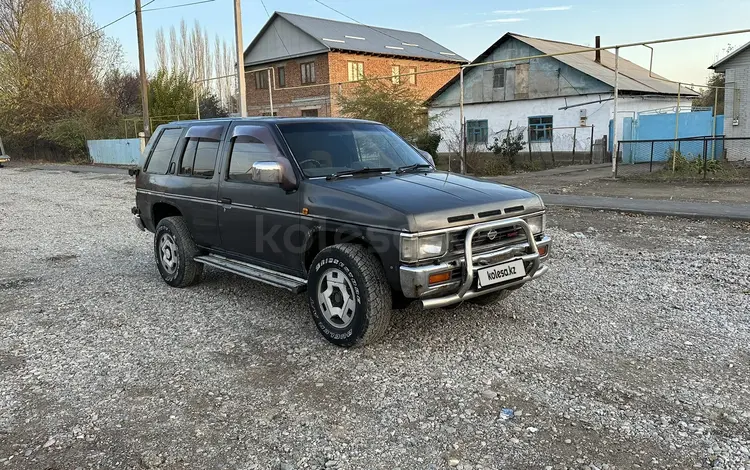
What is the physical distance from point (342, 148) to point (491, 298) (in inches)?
78.7

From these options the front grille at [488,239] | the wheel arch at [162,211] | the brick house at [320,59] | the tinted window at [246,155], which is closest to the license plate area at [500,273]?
the front grille at [488,239]

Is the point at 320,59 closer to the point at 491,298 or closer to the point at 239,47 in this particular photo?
the point at 239,47

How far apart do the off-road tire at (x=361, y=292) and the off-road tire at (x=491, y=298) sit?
132 centimetres

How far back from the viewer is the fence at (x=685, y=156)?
53.8ft

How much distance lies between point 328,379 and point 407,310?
1.60 meters

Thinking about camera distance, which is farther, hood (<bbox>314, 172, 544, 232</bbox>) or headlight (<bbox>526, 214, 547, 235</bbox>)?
headlight (<bbox>526, 214, 547, 235</bbox>)

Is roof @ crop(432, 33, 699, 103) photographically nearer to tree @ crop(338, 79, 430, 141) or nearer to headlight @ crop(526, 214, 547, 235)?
tree @ crop(338, 79, 430, 141)

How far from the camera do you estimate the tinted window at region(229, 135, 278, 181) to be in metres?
5.46

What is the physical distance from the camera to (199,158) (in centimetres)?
627

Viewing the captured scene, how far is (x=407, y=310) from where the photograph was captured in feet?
18.4

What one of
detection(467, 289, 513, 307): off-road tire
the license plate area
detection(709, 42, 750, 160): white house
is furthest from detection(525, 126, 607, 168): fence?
the license plate area

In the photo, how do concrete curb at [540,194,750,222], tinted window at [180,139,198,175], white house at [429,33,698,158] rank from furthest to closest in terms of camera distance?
1. white house at [429,33,698,158]
2. concrete curb at [540,194,750,222]
3. tinted window at [180,139,198,175]

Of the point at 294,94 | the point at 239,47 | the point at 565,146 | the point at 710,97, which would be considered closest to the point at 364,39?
the point at 294,94

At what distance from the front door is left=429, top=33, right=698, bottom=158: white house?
22.6 m
